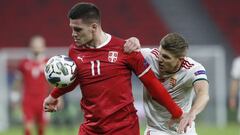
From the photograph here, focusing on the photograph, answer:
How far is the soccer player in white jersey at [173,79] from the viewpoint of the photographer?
6852mm

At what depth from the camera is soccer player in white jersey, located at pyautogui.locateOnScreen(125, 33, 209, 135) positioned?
685 centimetres

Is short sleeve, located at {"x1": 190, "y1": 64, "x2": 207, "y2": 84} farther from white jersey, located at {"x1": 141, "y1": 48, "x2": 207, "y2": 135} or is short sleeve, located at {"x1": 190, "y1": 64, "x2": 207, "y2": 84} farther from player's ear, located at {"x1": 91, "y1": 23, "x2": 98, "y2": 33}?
player's ear, located at {"x1": 91, "y1": 23, "x2": 98, "y2": 33}

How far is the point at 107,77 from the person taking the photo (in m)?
6.77

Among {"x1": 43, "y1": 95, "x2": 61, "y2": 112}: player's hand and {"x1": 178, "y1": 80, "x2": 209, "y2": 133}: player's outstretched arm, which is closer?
{"x1": 178, "y1": 80, "x2": 209, "y2": 133}: player's outstretched arm

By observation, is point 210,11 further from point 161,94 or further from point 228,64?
point 161,94

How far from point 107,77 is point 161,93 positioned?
491 millimetres

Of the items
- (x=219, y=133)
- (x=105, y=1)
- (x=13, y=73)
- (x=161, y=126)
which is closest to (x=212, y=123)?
(x=219, y=133)

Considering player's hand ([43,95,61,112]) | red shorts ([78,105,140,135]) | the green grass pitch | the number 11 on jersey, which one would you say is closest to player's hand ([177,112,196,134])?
red shorts ([78,105,140,135])

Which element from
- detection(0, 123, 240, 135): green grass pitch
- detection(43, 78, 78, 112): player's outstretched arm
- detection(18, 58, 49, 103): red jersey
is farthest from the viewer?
detection(0, 123, 240, 135): green grass pitch

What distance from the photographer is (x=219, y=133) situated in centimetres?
1728

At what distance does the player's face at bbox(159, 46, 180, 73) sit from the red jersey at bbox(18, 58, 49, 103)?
7.66 meters

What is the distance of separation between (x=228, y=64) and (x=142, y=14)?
3.61 m

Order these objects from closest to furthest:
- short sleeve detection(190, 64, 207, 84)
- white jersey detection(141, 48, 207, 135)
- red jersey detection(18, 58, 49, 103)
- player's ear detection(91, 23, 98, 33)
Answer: player's ear detection(91, 23, 98, 33) < short sleeve detection(190, 64, 207, 84) < white jersey detection(141, 48, 207, 135) < red jersey detection(18, 58, 49, 103)

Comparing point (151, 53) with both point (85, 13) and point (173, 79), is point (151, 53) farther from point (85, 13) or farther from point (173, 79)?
point (85, 13)
